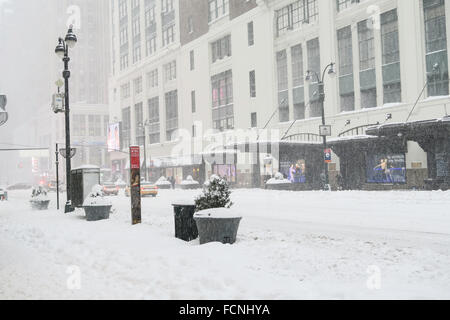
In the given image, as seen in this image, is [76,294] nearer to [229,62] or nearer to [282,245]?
[282,245]

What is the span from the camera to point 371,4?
3353 centimetres

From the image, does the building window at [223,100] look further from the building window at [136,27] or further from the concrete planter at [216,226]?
the concrete planter at [216,226]

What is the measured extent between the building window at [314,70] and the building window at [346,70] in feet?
7.32

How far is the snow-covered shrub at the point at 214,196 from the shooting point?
10.6 m

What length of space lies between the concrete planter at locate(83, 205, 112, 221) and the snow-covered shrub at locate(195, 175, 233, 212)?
608 centimetres

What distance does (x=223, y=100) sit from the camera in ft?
166

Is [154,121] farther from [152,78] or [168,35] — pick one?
[168,35]

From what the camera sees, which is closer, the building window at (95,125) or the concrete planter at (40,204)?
the concrete planter at (40,204)

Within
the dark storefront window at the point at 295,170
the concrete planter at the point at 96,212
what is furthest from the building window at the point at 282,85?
the concrete planter at the point at 96,212

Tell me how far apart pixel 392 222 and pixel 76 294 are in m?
10.8

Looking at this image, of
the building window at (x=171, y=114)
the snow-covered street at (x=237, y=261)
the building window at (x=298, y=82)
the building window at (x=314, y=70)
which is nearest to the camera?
the snow-covered street at (x=237, y=261)

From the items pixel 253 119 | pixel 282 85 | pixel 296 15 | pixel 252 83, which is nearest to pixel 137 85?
pixel 252 83

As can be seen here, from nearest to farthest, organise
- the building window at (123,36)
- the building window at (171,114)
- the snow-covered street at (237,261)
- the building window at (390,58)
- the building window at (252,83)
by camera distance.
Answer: the snow-covered street at (237,261) → the building window at (390,58) → the building window at (252,83) → the building window at (171,114) → the building window at (123,36)

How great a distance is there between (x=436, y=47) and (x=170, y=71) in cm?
4022
